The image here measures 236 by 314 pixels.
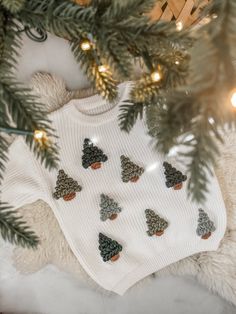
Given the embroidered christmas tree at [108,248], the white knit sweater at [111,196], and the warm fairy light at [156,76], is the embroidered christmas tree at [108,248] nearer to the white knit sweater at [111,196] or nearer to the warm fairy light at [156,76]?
the white knit sweater at [111,196]

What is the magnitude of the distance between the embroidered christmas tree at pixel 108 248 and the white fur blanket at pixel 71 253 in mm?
88

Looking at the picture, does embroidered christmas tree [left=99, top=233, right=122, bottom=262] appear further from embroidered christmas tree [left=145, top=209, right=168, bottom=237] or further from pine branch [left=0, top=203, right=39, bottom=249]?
pine branch [left=0, top=203, right=39, bottom=249]

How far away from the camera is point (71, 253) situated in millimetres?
1251

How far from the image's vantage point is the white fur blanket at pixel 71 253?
121 cm

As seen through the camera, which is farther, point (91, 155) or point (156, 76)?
point (91, 155)

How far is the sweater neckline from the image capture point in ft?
3.90

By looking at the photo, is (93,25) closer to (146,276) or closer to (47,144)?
(47,144)

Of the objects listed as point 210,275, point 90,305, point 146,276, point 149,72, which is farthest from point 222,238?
point 149,72

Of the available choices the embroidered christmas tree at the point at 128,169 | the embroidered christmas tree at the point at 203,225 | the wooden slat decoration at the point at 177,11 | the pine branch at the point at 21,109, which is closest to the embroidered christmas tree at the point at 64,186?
the embroidered christmas tree at the point at 128,169

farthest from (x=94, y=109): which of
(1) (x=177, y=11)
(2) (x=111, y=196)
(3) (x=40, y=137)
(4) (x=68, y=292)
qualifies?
(3) (x=40, y=137)

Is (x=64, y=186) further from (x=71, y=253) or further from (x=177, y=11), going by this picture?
(x=177, y=11)

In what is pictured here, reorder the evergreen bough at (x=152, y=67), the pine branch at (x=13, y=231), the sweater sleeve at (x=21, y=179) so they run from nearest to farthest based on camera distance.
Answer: the evergreen bough at (x=152, y=67)
the pine branch at (x=13, y=231)
the sweater sleeve at (x=21, y=179)

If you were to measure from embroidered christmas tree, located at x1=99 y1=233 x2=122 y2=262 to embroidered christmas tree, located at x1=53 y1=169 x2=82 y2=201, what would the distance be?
0.50ft

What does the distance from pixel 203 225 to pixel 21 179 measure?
1.78 ft
